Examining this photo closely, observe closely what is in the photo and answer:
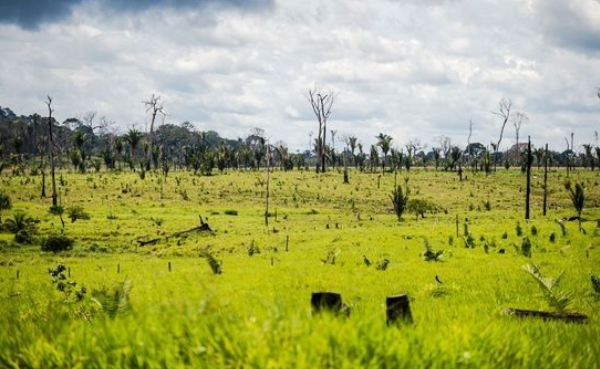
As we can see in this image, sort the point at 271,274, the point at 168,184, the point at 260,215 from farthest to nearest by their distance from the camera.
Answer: the point at 168,184, the point at 260,215, the point at 271,274

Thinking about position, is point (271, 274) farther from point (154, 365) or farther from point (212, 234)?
point (212, 234)

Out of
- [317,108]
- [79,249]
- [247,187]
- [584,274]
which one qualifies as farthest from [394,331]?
[317,108]

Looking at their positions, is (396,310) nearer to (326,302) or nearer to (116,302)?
(326,302)

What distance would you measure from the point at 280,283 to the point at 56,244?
1765 cm

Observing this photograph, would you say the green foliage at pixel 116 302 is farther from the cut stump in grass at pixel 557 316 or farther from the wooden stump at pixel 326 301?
the cut stump in grass at pixel 557 316

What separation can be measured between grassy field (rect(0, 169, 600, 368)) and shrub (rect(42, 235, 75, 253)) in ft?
1.90

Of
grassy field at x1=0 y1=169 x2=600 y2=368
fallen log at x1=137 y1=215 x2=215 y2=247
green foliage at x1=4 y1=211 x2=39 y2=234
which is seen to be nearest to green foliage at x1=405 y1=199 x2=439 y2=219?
grassy field at x1=0 y1=169 x2=600 y2=368

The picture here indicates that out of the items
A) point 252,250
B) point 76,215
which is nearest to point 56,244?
point 76,215

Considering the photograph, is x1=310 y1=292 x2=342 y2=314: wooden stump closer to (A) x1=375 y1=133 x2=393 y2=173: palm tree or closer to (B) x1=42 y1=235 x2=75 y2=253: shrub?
(B) x1=42 y1=235 x2=75 y2=253: shrub

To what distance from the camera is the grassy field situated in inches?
130

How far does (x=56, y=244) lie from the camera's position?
26.4 meters

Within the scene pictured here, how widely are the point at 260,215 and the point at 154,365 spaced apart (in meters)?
39.6

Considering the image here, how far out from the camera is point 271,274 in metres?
16.0

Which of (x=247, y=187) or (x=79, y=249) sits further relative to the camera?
(x=247, y=187)
